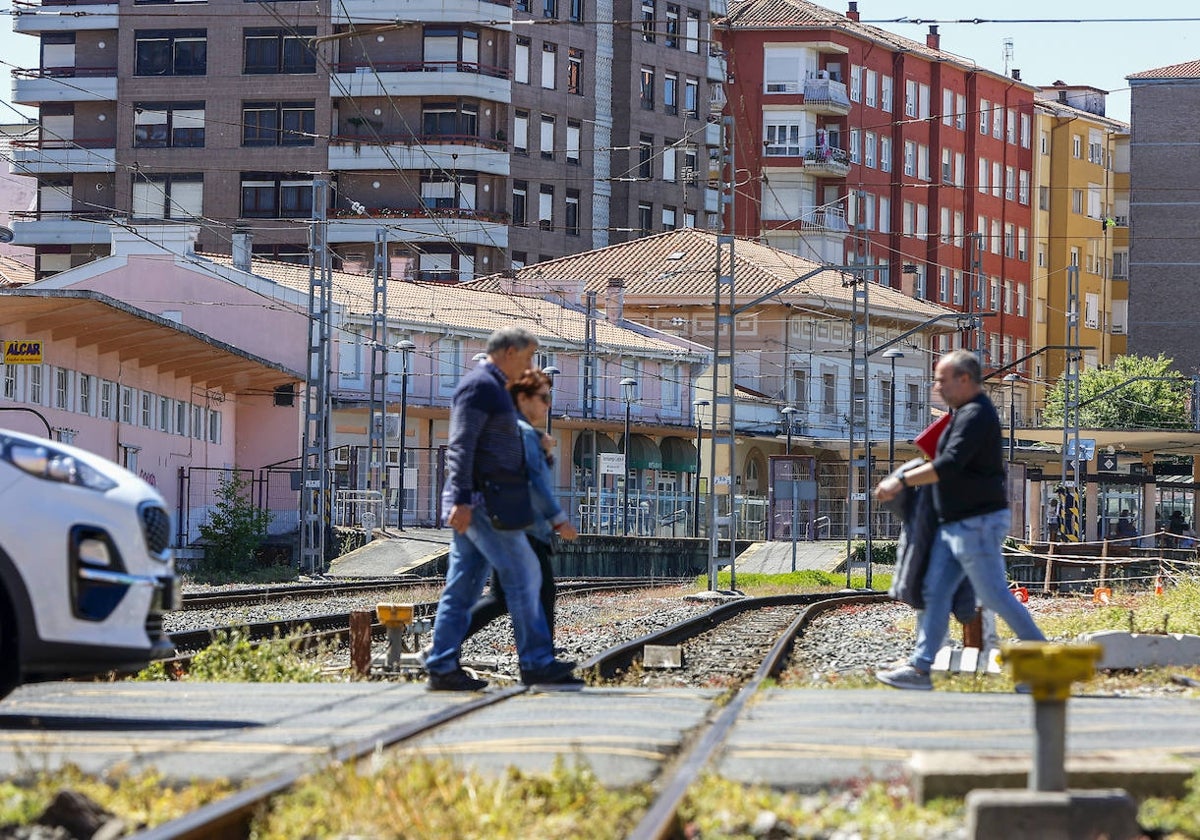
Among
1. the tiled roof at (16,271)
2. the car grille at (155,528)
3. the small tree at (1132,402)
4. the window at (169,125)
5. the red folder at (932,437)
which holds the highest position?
the window at (169,125)

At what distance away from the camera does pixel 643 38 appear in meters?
91.2

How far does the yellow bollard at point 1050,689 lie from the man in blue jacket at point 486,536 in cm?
482

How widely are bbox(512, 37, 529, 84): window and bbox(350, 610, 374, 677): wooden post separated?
7318 centimetres

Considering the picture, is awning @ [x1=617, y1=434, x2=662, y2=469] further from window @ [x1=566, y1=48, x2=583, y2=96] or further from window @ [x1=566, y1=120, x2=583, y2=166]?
window @ [x1=566, y1=48, x2=583, y2=96]

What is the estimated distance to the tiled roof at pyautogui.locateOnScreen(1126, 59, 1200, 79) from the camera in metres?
111

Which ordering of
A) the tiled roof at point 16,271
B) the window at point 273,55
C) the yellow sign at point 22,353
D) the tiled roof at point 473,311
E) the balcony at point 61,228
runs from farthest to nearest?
the window at point 273,55
the balcony at point 61,228
the tiled roof at point 16,271
the tiled roof at point 473,311
the yellow sign at point 22,353

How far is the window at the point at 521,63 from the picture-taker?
282ft

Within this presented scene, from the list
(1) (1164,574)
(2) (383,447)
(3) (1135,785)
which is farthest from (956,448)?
(2) (383,447)

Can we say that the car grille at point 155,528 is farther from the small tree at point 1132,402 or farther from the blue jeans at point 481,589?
A: the small tree at point 1132,402

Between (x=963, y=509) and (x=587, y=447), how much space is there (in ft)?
211

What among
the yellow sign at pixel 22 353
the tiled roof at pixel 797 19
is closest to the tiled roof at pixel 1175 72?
the tiled roof at pixel 797 19

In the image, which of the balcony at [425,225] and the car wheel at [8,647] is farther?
the balcony at [425,225]

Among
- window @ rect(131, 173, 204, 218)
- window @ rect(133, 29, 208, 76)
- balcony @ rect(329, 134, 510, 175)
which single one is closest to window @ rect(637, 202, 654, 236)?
balcony @ rect(329, 134, 510, 175)

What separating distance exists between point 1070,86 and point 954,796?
119m
